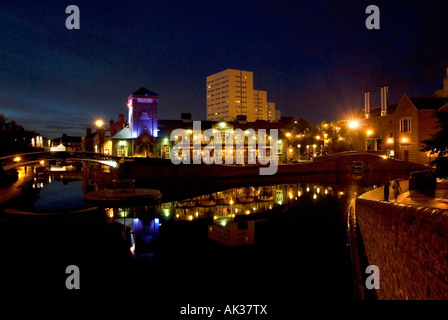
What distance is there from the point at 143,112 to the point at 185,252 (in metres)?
45.3

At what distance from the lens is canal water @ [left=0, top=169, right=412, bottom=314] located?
10.5 meters

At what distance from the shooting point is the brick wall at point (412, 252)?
4.90m

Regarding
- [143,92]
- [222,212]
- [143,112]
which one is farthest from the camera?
[143,92]

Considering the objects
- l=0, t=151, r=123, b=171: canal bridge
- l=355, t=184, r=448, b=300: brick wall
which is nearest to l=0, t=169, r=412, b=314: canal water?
l=355, t=184, r=448, b=300: brick wall

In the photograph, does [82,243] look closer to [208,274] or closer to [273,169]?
[208,274]

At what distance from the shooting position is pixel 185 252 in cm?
1477

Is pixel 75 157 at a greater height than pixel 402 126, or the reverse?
pixel 402 126

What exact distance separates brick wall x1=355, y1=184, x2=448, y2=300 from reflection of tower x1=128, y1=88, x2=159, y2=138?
2004 inches

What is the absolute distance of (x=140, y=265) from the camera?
42.3ft

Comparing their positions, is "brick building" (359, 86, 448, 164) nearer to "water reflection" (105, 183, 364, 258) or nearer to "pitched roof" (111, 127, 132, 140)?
"water reflection" (105, 183, 364, 258)

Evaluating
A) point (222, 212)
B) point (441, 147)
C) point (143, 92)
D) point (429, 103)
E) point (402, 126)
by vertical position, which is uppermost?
point (143, 92)

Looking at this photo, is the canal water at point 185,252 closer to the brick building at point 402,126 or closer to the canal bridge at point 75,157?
the canal bridge at point 75,157

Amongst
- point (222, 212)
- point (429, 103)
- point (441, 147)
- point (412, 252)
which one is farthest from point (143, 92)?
point (412, 252)

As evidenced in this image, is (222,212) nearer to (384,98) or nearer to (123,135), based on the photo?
(123,135)
